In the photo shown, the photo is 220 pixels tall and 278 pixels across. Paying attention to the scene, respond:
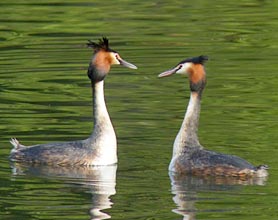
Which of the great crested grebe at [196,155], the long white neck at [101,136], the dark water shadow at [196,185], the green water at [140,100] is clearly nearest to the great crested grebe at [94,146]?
the long white neck at [101,136]

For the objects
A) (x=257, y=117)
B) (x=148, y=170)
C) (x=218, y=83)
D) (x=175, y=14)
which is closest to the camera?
(x=148, y=170)

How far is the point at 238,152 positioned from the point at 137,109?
2.85 m

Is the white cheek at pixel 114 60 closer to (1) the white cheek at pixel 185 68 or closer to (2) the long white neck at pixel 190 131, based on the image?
(1) the white cheek at pixel 185 68

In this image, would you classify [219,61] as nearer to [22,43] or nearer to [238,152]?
[22,43]

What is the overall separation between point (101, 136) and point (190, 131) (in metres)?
0.93

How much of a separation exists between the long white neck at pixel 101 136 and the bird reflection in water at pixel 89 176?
10 cm

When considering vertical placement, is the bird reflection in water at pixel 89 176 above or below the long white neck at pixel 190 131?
below

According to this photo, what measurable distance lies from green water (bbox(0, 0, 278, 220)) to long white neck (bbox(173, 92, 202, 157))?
0.28 metres

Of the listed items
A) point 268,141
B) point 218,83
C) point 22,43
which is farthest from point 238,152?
point 22,43

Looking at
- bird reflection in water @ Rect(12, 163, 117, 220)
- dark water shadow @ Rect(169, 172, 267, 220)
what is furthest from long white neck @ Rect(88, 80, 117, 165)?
dark water shadow @ Rect(169, 172, 267, 220)

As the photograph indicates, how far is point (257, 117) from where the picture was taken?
630 inches

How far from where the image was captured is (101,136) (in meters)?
14.1

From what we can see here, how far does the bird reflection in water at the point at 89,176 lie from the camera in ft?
41.5

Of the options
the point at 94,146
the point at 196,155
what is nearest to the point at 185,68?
the point at 196,155
